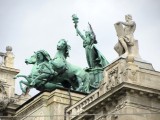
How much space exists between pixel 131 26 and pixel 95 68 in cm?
829

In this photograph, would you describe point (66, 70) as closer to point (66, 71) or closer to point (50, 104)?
point (66, 71)

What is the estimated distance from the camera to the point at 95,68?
178ft

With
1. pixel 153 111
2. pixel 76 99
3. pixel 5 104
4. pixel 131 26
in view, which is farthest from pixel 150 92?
pixel 5 104

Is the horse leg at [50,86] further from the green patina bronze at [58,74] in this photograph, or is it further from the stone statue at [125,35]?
the stone statue at [125,35]

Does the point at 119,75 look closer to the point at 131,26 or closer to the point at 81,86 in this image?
the point at 131,26

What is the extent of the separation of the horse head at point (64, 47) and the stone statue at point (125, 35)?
8.82m

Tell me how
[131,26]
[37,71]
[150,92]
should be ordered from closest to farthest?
[150,92], [131,26], [37,71]

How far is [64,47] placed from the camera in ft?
180

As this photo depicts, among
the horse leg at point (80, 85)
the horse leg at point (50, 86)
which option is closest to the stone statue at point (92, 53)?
the horse leg at point (80, 85)

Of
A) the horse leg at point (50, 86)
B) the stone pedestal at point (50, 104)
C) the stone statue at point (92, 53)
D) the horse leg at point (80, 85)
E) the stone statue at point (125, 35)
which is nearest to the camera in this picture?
the stone statue at point (125, 35)

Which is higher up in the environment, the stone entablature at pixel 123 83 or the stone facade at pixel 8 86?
the stone facade at pixel 8 86

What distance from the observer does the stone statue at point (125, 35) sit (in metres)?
A: 45.7

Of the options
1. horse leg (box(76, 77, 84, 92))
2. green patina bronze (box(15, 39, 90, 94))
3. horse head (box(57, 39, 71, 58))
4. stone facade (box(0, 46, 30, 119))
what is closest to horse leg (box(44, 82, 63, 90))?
green patina bronze (box(15, 39, 90, 94))

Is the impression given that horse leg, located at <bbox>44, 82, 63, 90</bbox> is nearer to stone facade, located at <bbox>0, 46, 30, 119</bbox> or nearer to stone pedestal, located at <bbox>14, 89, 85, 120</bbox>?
stone pedestal, located at <bbox>14, 89, 85, 120</bbox>
